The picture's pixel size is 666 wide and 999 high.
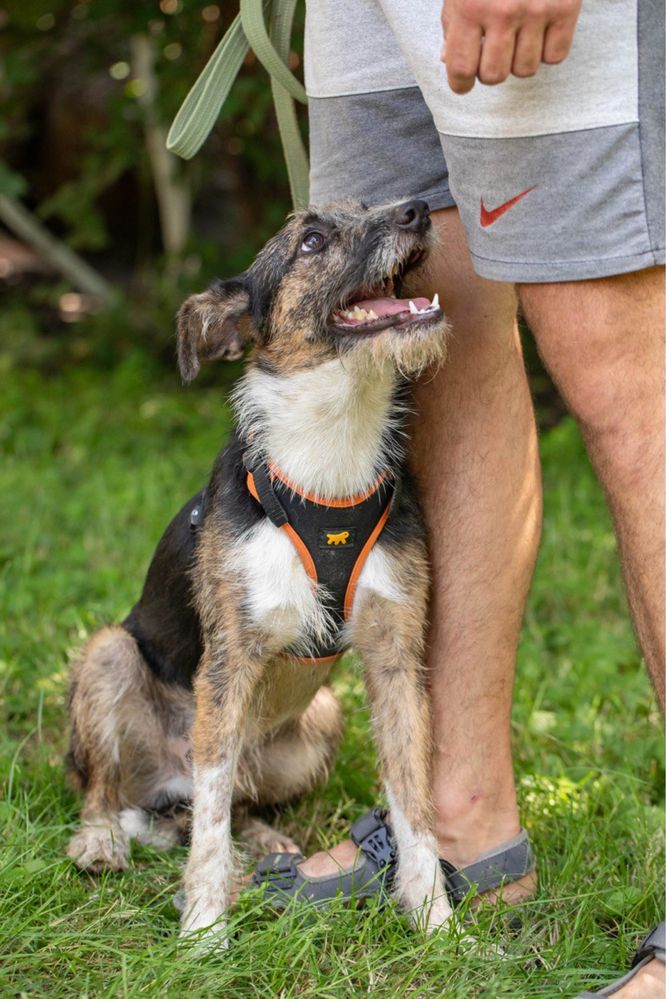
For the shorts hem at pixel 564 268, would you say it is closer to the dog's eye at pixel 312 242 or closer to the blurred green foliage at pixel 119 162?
the dog's eye at pixel 312 242

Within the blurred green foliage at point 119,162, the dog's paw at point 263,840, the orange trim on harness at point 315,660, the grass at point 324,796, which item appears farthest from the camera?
the blurred green foliage at point 119,162

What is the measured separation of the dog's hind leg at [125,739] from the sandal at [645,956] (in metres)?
1.30

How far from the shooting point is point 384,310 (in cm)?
294

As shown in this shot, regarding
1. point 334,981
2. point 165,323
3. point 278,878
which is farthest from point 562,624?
point 165,323

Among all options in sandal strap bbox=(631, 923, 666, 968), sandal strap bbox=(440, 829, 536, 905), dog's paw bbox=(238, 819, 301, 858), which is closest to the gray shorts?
sandal strap bbox=(631, 923, 666, 968)

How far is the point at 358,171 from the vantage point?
2990 millimetres

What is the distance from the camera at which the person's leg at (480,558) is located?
9.52ft

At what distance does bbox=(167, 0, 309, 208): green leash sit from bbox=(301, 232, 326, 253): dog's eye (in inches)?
14.0

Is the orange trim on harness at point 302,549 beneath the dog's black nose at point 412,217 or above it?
beneath

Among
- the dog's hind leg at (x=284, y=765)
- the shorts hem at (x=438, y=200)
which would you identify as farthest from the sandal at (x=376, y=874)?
the shorts hem at (x=438, y=200)

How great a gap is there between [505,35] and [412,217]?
769 mm

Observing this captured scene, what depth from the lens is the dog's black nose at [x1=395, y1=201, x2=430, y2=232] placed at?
2762mm

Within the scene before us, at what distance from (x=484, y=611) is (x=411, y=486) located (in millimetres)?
366

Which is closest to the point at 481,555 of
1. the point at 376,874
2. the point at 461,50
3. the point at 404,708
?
the point at 404,708
